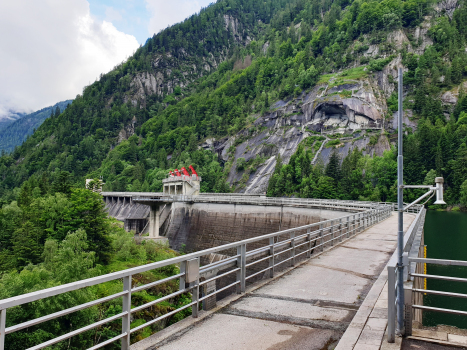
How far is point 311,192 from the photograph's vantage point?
Result: 87688 mm

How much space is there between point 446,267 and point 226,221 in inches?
1088

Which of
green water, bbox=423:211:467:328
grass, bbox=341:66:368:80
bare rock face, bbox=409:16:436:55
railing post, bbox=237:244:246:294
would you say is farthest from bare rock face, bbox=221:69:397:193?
railing post, bbox=237:244:246:294

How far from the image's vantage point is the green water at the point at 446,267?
24.4 meters

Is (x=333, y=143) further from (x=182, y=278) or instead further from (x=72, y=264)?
(x=182, y=278)

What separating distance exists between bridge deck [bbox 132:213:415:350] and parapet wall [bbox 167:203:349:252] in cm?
2701

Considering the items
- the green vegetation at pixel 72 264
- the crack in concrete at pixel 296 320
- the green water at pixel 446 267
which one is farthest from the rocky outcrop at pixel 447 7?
the crack in concrete at pixel 296 320

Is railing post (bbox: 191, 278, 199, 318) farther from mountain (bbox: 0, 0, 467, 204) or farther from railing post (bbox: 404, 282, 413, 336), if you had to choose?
mountain (bbox: 0, 0, 467, 204)

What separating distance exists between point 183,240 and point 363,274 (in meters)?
45.1

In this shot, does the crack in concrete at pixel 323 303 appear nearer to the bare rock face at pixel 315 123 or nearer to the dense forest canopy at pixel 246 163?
the dense forest canopy at pixel 246 163

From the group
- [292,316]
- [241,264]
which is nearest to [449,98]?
[241,264]

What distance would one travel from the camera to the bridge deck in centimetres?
588

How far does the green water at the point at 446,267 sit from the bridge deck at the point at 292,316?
1665cm

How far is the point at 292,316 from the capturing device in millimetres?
7348

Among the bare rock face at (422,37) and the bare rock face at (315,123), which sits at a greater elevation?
the bare rock face at (422,37)
